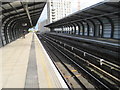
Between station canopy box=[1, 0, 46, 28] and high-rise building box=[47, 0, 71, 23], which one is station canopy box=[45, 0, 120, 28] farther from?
high-rise building box=[47, 0, 71, 23]

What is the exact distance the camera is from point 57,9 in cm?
9462

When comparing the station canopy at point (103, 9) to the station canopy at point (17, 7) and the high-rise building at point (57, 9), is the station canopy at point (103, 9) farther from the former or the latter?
the high-rise building at point (57, 9)

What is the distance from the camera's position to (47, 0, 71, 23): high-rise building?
9053 cm

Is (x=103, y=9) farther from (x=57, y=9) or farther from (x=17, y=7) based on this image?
(x=57, y=9)

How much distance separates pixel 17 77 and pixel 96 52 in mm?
9601

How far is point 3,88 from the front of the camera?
4.66 meters

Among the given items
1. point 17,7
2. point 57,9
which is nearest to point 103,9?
point 17,7

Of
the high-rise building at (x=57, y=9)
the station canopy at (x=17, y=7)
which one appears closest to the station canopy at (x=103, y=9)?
the station canopy at (x=17, y=7)

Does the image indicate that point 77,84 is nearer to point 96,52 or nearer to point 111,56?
point 111,56

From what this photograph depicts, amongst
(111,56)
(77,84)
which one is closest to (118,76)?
(77,84)

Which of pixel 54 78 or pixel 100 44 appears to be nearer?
pixel 54 78

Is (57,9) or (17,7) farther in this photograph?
(57,9)

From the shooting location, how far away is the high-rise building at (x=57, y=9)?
90.5 metres

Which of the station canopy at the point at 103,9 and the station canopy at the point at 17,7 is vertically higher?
the station canopy at the point at 17,7
